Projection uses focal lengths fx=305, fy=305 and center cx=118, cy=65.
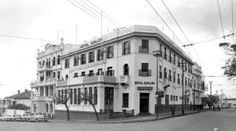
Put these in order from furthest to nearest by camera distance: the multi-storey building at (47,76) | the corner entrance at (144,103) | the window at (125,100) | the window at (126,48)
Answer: the multi-storey building at (47,76), the window at (126,48), the window at (125,100), the corner entrance at (144,103)

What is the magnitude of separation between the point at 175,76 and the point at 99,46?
46.3 ft

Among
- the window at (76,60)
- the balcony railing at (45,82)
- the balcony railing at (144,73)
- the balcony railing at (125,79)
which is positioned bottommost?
the balcony railing at (45,82)

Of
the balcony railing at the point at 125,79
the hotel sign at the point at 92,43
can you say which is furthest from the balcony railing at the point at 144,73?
the hotel sign at the point at 92,43

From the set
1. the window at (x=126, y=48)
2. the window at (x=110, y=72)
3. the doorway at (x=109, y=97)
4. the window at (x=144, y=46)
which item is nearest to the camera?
the window at (x=144, y=46)

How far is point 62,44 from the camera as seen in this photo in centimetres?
5766

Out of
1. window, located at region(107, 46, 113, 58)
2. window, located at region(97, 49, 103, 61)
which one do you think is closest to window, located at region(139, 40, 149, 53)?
window, located at region(107, 46, 113, 58)

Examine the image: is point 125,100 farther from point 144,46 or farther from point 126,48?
point 144,46

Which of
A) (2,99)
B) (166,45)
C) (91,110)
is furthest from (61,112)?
(2,99)

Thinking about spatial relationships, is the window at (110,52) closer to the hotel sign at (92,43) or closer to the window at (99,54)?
the window at (99,54)

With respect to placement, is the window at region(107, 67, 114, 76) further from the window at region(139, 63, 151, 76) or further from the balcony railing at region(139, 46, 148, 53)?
the balcony railing at region(139, 46, 148, 53)

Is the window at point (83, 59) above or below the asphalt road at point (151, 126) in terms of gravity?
above

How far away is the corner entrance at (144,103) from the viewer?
39.3 meters

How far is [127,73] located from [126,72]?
1.01 ft

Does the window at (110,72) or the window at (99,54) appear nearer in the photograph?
the window at (110,72)
